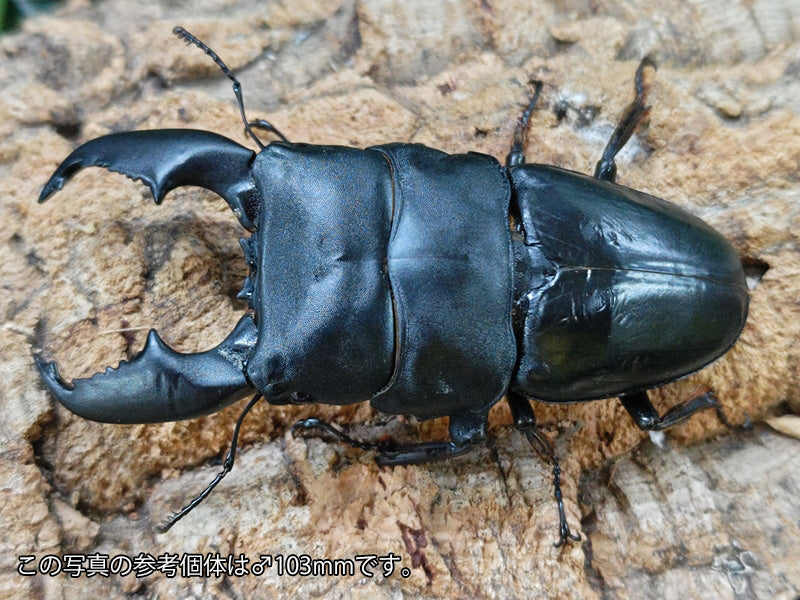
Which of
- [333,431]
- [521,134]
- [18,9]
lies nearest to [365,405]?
[333,431]

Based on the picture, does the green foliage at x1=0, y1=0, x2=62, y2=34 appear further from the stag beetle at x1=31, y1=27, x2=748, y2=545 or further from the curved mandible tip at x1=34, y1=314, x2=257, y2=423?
the curved mandible tip at x1=34, y1=314, x2=257, y2=423

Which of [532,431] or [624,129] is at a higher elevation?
[624,129]

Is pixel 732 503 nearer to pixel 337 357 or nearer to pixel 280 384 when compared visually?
pixel 337 357

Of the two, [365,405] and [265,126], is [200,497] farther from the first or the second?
[265,126]

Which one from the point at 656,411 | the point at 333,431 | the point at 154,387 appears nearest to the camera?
the point at 154,387

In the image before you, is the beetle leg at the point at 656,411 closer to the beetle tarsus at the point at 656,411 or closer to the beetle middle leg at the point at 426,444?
the beetle tarsus at the point at 656,411

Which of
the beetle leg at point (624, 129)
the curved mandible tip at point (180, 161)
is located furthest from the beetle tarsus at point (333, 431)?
the beetle leg at point (624, 129)

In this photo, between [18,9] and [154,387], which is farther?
[18,9]
